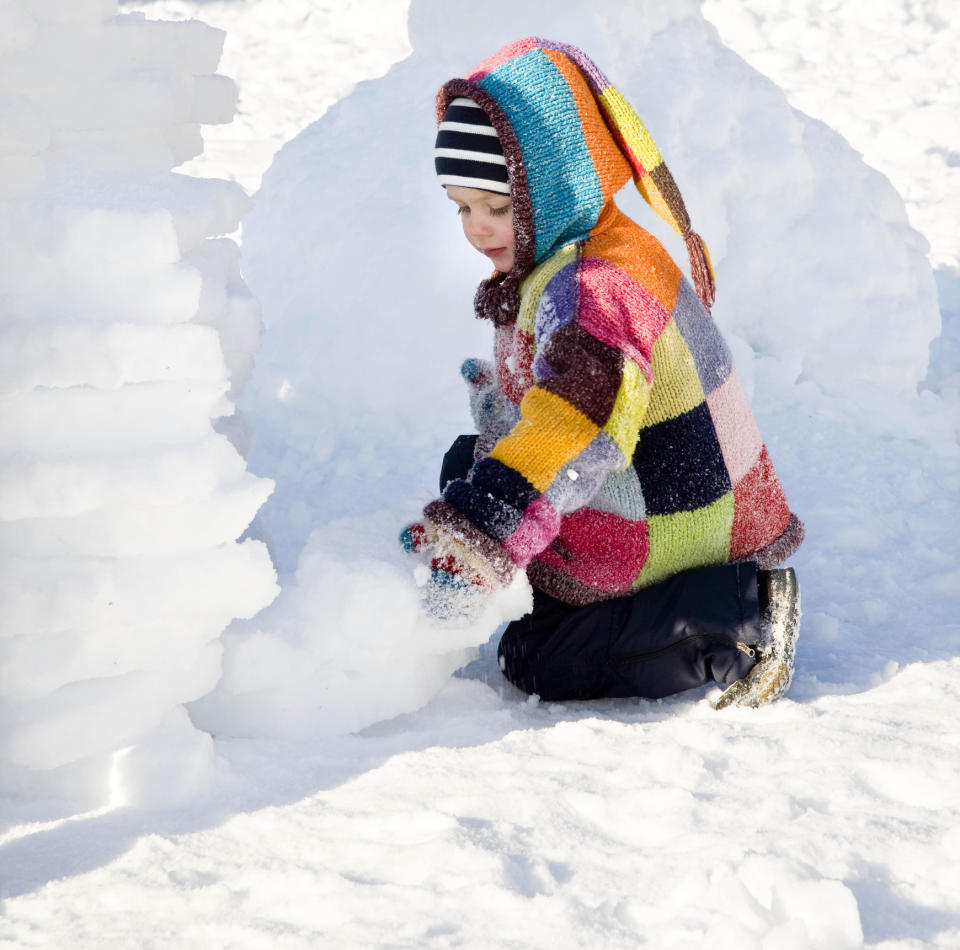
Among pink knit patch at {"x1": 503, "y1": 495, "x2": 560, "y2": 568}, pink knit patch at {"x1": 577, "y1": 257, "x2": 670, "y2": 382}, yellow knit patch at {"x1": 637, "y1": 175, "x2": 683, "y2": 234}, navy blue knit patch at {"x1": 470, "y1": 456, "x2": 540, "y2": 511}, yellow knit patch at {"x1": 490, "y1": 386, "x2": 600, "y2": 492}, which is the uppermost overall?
yellow knit patch at {"x1": 637, "y1": 175, "x2": 683, "y2": 234}

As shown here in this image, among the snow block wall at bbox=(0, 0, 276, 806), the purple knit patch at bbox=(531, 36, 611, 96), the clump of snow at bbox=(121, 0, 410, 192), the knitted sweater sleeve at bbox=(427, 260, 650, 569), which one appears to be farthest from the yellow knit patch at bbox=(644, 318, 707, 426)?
the clump of snow at bbox=(121, 0, 410, 192)

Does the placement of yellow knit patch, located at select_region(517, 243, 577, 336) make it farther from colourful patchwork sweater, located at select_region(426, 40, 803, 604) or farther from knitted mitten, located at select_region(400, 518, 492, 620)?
knitted mitten, located at select_region(400, 518, 492, 620)

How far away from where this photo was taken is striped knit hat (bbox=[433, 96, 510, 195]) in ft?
6.32

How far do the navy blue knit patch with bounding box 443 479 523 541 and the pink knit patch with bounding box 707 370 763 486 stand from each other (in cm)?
45

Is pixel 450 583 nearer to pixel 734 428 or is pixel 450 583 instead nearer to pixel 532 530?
Result: pixel 532 530

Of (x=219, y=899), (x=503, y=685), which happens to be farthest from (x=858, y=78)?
(x=219, y=899)

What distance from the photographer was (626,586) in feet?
6.53

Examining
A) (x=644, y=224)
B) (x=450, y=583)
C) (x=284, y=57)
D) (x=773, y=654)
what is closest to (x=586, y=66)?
(x=450, y=583)

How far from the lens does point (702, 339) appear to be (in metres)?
1.97

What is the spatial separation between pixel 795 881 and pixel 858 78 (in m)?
5.40

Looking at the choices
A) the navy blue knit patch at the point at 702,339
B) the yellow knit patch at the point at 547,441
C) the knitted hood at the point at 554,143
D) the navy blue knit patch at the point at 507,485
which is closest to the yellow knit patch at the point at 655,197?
the knitted hood at the point at 554,143

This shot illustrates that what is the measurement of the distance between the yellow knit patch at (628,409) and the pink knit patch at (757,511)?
1.00ft

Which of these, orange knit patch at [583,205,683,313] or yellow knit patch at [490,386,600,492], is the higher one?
orange knit patch at [583,205,683,313]

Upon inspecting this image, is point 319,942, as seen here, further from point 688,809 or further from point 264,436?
point 264,436
